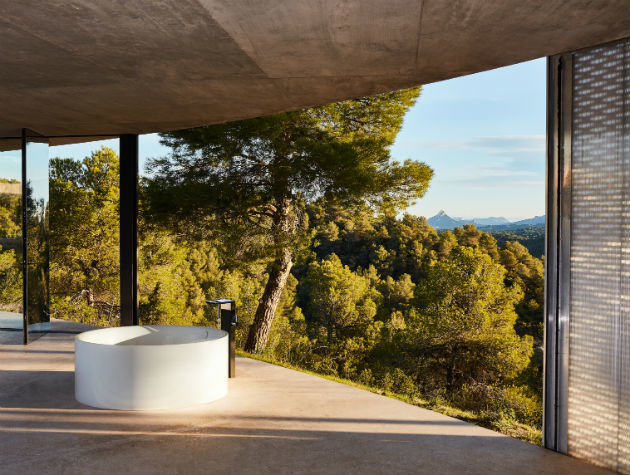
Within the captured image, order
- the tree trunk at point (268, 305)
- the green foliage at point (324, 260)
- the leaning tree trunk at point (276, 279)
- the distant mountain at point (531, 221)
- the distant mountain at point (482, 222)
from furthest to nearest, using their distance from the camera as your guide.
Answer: the distant mountain at point (482, 222), the distant mountain at point (531, 221), the tree trunk at point (268, 305), the leaning tree trunk at point (276, 279), the green foliage at point (324, 260)

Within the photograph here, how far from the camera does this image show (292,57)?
3.12 meters

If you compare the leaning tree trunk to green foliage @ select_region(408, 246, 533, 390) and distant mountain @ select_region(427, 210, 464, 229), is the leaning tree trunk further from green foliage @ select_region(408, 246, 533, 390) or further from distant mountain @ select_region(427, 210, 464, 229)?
distant mountain @ select_region(427, 210, 464, 229)

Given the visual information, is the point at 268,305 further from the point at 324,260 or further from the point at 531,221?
the point at 531,221

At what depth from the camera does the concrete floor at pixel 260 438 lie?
2703mm

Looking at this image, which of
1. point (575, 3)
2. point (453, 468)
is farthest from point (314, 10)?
point (453, 468)

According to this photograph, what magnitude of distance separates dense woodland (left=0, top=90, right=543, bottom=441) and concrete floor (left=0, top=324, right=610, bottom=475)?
3004mm

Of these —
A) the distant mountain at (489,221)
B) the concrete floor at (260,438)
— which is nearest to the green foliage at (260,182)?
the concrete floor at (260,438)

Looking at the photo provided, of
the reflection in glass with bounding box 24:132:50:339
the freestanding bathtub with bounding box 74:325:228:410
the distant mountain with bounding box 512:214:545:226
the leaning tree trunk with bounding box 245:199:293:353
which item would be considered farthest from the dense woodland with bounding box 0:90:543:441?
the freestanding bathtub with bounding box 74:325:228:410

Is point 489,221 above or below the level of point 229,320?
above

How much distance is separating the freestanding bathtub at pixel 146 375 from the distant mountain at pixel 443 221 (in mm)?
14765

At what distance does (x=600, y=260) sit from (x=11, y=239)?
6.74m

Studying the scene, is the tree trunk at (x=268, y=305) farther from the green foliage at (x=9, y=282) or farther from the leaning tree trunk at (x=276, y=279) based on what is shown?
the green foliage at (x=9, y=282)

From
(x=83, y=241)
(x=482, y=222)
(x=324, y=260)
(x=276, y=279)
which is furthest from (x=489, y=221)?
(x=83, y=241)

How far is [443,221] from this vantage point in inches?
720
